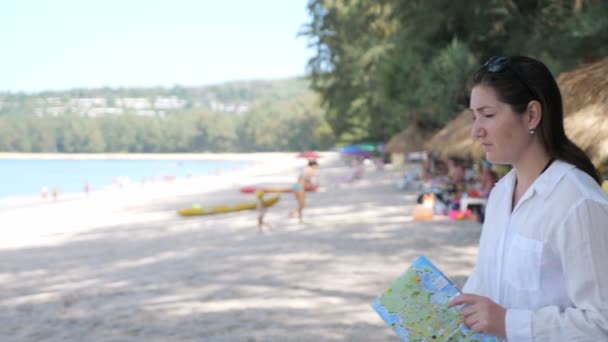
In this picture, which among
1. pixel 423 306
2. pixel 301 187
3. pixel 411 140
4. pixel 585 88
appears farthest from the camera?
pixel 411 140

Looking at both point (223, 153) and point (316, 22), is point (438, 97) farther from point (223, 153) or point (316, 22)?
point (223, 153)

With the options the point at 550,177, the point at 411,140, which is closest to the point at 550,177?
the point at 550,177

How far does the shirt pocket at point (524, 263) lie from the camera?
1.46 m

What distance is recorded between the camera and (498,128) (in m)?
1.54

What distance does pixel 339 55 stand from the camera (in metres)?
36.3

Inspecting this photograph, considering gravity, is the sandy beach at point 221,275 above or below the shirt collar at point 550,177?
below

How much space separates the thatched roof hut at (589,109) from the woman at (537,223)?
4005 mm

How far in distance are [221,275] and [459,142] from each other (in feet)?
16.2

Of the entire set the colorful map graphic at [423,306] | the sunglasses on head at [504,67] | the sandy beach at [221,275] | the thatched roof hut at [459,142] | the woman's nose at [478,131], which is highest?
the sunglasses on head at [504,67]

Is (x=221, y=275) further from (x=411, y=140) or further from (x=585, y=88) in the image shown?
(x=411, y=140)

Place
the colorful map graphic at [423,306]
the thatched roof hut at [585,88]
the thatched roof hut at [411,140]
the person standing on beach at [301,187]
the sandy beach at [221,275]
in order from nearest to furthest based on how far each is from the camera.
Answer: the colorful map graphic at [423,306] → the thatched roof hut at [585,88] → the sandy beach at [221,275] → the person standing on beach at [301,187] → the thatched roof hut at [411,140]

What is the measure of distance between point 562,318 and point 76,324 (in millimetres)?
5786

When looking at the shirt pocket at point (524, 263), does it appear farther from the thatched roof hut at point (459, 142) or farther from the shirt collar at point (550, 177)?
the thatched roof hut at point (459, 142)

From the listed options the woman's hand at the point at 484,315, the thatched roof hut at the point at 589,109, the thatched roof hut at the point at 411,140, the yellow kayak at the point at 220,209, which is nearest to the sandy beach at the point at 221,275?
the yellow kayak at the point at 220,209
